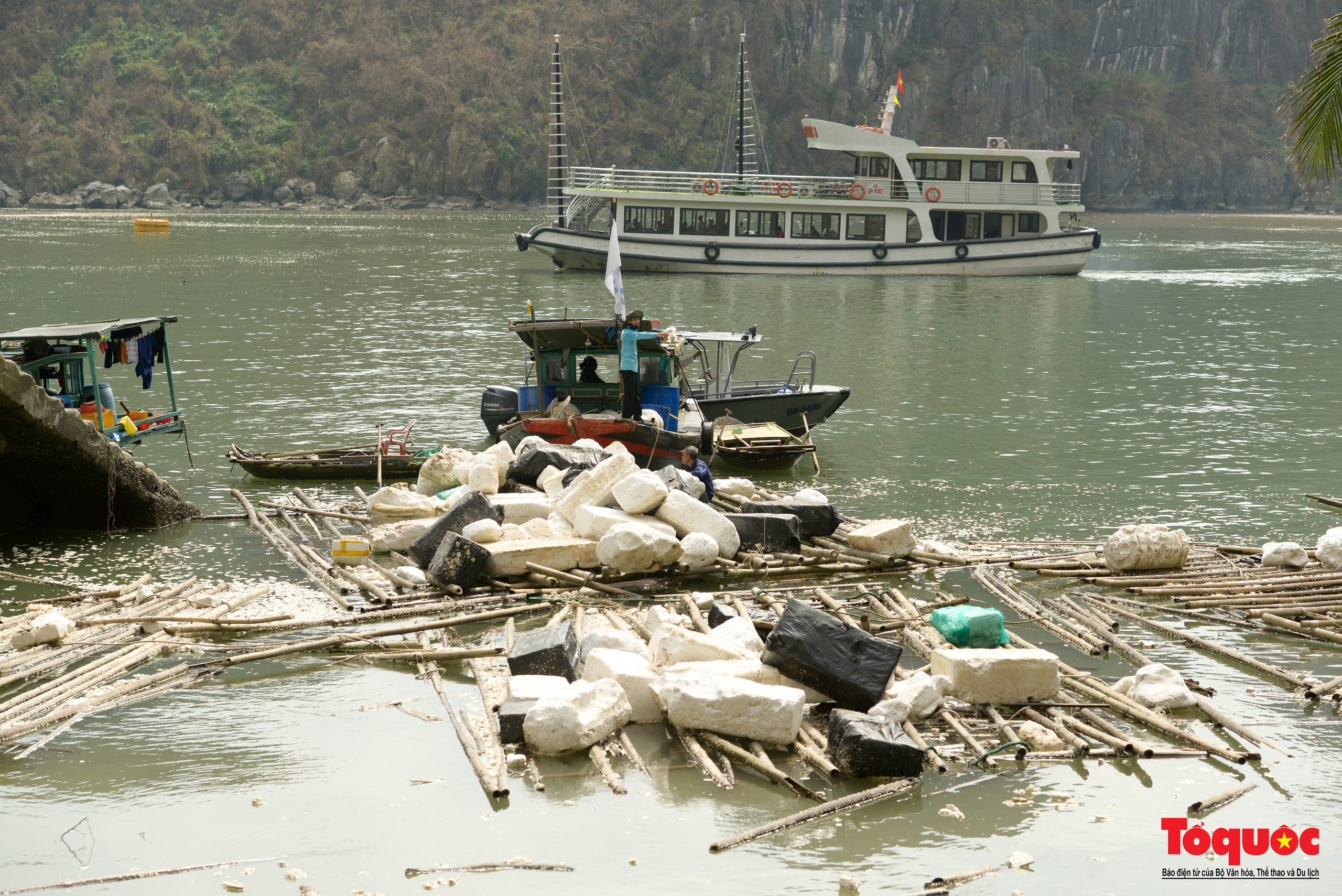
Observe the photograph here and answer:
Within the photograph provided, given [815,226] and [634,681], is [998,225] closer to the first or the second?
[815,226]

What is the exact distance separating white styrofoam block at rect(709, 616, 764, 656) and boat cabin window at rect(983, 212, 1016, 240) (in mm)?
44922

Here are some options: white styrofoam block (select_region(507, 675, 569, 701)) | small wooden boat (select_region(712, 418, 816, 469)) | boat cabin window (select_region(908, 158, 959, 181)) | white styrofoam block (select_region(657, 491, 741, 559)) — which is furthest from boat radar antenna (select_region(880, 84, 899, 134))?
white styrofoam block (select_region(507, 675, 569, 701))

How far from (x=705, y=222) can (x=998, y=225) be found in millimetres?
12301

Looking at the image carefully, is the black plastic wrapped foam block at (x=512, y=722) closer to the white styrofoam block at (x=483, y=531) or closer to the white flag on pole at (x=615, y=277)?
the white styrofoam block at (x=483, y=531)

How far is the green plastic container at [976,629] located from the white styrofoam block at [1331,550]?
13.1 feet

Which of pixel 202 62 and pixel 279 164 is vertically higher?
pixel 202 62

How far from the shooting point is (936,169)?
49.9 metres

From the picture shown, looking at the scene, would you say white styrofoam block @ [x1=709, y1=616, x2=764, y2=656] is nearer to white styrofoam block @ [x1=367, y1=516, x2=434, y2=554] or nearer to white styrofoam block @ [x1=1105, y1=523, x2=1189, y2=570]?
white styrofoam block @ [x1=367, y1=516, x2=434, y2=554]

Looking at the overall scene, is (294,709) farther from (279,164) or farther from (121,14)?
(121,14)

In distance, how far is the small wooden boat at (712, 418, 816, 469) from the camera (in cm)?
1766

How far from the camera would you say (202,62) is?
427ft

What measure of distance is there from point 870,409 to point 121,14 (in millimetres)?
138540

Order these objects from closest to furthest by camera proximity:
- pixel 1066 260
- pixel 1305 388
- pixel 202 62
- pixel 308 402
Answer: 1. pixel 308 402
2. pixel 1305 388
3. pixel 1066 260
4. pixel 202 62

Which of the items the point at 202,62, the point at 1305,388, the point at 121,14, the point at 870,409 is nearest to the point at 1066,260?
the point at 1305,388
